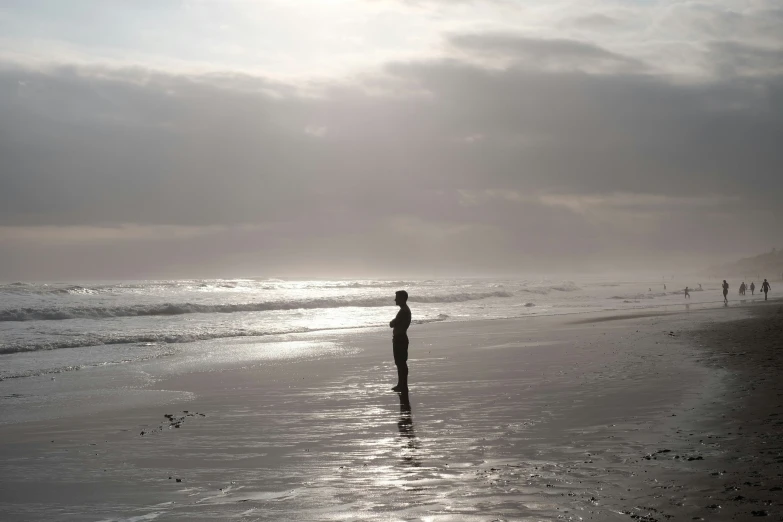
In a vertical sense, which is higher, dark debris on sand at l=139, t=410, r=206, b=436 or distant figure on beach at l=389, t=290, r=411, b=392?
distant figure on beach at l=389, t=290, r=411, b=392

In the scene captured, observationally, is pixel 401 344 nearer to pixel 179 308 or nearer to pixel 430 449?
pixel 430 449

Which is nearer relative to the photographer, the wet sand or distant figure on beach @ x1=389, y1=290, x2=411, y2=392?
the wet sand

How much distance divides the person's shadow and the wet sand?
5 cm

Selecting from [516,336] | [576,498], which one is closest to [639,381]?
[576,498]

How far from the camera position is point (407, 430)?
400 inches

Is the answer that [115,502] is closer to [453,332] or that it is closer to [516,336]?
[516,336]

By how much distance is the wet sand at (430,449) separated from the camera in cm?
649

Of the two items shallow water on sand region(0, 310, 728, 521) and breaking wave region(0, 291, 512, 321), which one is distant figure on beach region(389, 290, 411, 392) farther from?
breaking wave region(0, 291, 512, 321)

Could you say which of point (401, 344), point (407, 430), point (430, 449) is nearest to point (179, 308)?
point (401, 344)

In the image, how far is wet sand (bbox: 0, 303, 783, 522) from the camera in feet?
21.3

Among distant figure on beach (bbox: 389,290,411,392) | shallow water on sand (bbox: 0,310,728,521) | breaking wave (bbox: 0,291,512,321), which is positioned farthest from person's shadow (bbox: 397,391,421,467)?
breaking wave (bbox: 0,291,512,321)

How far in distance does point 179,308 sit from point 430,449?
146 feet

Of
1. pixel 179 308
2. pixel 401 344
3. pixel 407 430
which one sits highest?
pixel 401 344

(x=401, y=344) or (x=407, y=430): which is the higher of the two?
(x=401, y=344)
